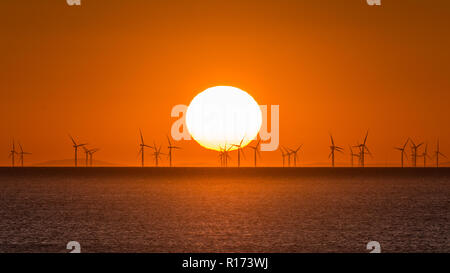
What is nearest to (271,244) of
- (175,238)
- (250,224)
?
(175,238)

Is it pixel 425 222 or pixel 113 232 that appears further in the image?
pixel 425 222

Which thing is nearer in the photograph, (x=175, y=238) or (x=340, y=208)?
(x=175, y=238)

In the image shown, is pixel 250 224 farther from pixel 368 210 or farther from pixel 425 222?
pixel 368 210

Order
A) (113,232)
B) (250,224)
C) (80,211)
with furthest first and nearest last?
(80,211), (250,224), (113,232)

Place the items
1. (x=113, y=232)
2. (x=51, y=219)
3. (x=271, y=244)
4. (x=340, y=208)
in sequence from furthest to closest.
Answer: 1. (x=340, y=208)
2. (x=51, y=219)
3. (x=113, y=232)
4. (x=271, y=244)

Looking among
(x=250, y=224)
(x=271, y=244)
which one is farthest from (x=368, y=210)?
(x=271, y=244)
